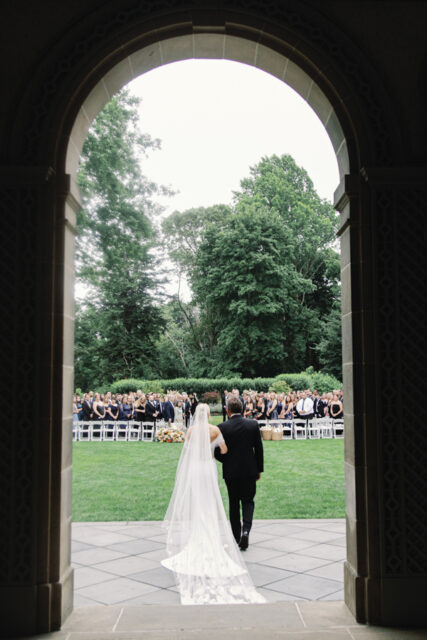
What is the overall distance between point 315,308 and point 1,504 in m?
39.1

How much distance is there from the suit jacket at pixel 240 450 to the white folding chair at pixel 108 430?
13715 millimetres

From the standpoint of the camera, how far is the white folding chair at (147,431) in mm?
20036

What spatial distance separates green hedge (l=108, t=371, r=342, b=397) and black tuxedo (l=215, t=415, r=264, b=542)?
21751 millimetres

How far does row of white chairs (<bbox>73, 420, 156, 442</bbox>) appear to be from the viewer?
19938mm

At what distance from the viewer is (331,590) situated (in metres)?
5.36

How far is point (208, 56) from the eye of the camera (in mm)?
5422

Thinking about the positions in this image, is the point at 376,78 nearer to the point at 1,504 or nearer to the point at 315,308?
the point at 1,504

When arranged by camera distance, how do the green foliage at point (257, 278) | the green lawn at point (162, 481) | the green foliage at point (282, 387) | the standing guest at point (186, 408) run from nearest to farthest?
the green lawn at point (162, 481), the standing guest at point (186, 408), the green foliage at point (282, 387), the green foliage at point (257, 278)

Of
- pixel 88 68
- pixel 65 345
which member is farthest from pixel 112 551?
pixel 88 68

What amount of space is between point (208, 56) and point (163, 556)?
5.53 m

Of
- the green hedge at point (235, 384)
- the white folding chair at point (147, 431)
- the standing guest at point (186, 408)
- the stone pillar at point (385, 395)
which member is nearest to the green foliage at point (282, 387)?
the green hedge at point (235, 384)

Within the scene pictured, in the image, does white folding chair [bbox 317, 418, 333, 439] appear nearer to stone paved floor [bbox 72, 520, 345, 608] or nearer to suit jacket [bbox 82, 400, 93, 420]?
suit jacket [bbox 82, 400, 93, 420]

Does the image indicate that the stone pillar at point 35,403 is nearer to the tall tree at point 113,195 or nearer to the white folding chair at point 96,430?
the tall tree at point 113,195

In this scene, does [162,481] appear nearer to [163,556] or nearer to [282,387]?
[163,556]
